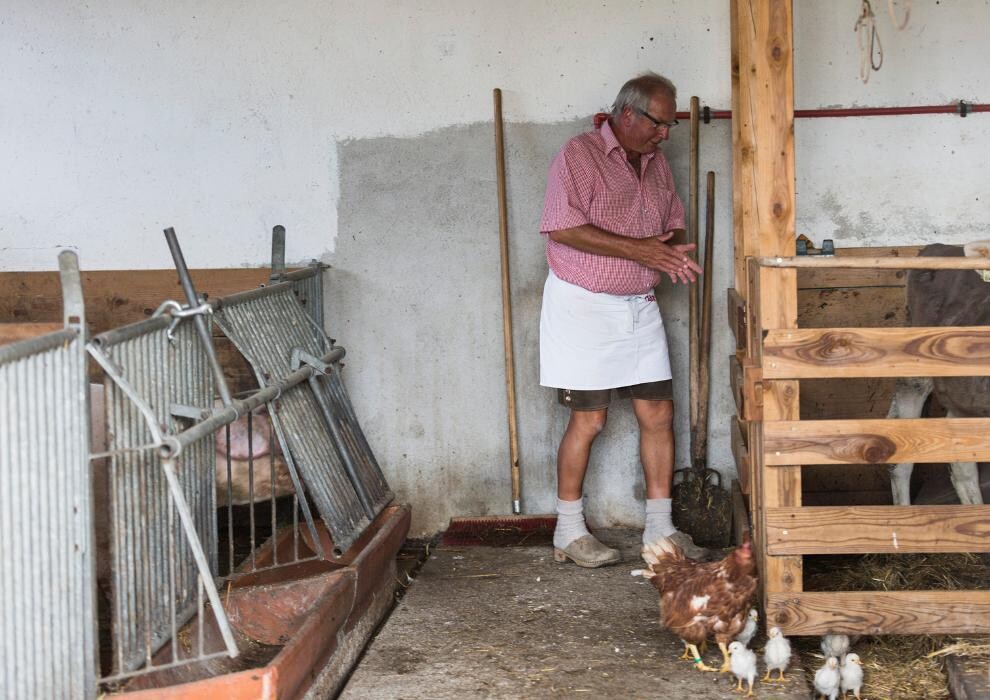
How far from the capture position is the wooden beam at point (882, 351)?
3.30 meters

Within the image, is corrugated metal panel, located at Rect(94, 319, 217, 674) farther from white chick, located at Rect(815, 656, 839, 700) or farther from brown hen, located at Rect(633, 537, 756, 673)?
white chick, located at Rect(815, 656, 839, 700)

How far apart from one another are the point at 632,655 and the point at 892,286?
218cm

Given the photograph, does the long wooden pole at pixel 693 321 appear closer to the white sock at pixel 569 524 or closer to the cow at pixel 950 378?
the white sock at pixel 569 524

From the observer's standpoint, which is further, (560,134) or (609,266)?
(560,134)

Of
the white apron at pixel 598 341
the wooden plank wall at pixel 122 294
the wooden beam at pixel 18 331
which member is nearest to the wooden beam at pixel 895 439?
the white apron at pixel 598 341

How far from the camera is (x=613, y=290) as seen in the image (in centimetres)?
439

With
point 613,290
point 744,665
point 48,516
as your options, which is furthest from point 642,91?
point 48,516

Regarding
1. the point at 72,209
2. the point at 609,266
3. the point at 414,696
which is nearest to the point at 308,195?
the point at 72,209

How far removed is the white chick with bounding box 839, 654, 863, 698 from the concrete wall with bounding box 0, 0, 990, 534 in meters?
1.70

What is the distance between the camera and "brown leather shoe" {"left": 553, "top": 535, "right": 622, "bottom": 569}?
4.39 metres

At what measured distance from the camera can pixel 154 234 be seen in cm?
499

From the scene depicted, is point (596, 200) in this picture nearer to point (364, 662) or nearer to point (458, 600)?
point (458, 600)

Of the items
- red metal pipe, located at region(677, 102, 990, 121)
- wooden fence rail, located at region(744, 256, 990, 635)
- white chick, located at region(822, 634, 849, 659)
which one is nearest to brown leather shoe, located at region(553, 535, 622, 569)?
wooden fence rail, located at region(744, 256, 990, 635)

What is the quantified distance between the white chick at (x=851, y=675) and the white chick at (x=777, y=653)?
169mm
